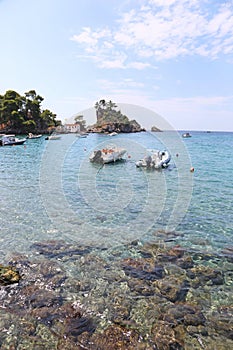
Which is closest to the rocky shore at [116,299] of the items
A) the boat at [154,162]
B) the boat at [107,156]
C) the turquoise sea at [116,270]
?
the turquoise sea at [116,270]

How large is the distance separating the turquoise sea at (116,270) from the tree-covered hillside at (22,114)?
82.5 m

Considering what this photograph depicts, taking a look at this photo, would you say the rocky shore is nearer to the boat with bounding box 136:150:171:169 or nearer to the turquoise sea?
the turquoise sea

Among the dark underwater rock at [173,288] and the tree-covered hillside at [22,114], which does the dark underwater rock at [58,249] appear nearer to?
the dark underwater rock at [173,288]

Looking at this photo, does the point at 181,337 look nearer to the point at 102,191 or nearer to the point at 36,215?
the point at 36,215

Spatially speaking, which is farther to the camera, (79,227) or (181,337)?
(79,227)

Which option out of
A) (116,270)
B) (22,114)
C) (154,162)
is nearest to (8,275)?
(116,270)

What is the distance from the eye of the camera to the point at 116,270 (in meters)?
7.58

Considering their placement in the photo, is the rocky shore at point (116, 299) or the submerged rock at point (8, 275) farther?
the submerged rock at point (8, 275)

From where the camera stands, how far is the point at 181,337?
5.18 metres

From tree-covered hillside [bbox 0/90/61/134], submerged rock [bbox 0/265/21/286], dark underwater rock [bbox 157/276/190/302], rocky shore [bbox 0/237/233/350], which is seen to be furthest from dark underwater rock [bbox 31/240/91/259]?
tree-covered hillside [bbox 0/90/61/134]

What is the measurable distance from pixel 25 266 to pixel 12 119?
9094 cm

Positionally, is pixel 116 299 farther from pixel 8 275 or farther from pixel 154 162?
pixel 154 162

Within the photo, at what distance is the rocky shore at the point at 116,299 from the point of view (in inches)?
203

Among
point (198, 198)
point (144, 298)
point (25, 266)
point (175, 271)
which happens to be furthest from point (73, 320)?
point (198, 198)
